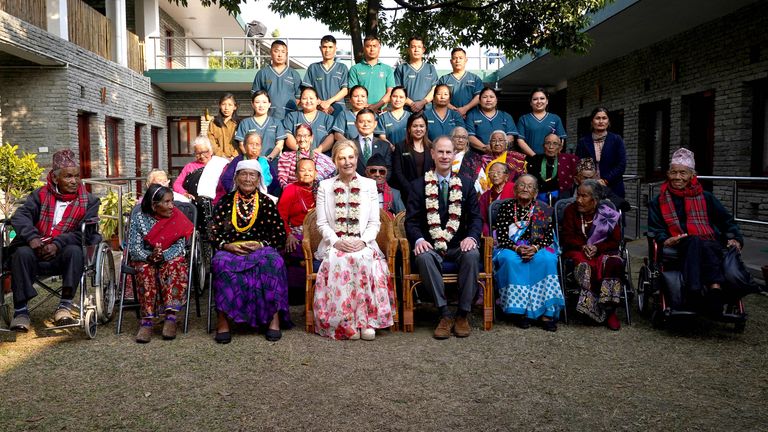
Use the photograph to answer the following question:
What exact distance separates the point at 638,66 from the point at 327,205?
10.7 metres

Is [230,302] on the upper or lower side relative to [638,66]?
lower

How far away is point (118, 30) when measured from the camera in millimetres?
16844

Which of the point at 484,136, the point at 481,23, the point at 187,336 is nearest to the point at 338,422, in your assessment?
the point at 187,336

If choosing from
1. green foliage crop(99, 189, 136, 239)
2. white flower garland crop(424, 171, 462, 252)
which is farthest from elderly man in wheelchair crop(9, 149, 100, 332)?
green foliage crop(99, 189, 136, 239)

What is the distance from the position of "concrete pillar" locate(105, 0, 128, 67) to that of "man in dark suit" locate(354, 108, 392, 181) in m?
12.3

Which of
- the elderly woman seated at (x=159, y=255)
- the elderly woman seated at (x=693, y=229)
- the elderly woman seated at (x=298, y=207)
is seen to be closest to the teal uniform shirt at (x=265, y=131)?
the elderly woman seated at (x=298, y=207)

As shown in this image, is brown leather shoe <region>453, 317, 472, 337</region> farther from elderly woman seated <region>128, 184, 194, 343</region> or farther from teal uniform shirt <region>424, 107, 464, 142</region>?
teal uniform shirt <region>424, 107, 464, 142</region>

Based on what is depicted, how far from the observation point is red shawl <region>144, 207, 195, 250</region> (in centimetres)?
528

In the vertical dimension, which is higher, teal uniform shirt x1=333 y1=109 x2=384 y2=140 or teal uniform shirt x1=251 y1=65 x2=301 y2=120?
teal uniform shirt x1=251 y1=65 x2=301 y2=120

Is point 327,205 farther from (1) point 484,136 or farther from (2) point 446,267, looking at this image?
(1) point 484,136

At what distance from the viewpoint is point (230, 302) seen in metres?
5.13

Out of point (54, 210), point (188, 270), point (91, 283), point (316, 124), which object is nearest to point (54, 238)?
point (54, 210)

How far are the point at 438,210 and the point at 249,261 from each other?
163 cm

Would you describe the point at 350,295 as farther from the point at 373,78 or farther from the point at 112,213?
the point at 112,213
